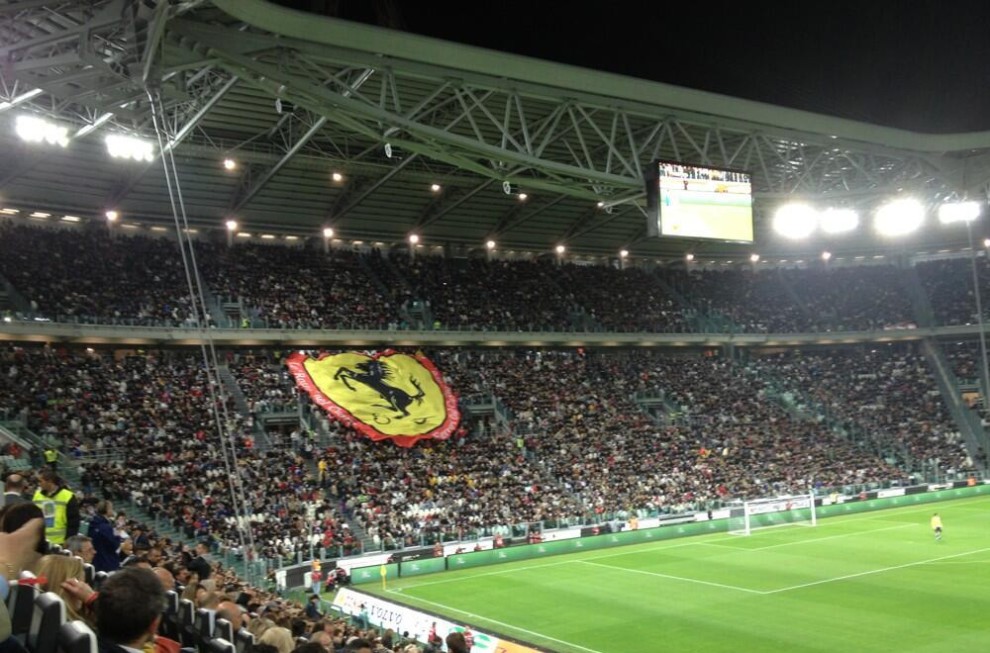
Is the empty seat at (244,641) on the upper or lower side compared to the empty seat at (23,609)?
lower

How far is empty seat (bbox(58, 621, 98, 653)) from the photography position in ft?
10.2

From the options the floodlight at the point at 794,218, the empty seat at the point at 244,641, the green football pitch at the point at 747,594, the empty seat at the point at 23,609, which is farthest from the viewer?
the floodlight at the point at 794,218

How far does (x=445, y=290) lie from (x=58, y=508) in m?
41.3

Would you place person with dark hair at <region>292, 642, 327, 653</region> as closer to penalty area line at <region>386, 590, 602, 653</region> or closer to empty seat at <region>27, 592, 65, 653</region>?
empty seat at <region>27, 592, 65, 653</region>

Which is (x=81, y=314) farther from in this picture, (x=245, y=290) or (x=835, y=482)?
(x=835, y=482)

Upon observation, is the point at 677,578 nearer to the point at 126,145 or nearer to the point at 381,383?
the point at 381,383

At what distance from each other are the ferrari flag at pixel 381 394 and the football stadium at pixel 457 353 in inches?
6.5

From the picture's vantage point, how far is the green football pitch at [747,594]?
890 inches

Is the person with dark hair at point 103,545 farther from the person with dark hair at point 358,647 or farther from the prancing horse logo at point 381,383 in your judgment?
the prancing horse logo at point 381,383

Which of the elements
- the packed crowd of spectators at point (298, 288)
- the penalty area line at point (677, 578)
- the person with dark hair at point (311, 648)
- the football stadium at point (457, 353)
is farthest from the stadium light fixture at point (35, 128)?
the person with dark hair at point (311, 648)

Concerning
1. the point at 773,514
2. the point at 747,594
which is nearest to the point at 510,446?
the point at 773,514

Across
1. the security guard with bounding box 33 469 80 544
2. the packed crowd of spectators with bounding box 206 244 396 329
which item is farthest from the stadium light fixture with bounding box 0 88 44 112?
the packed crowd of spectators with bounding box 206 244 396 329

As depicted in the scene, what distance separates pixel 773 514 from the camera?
42.8m

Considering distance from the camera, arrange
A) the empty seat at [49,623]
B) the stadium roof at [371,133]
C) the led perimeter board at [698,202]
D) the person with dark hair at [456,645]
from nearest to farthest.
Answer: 1. the empty seat at [49,623]
2. the person with dark hair at [456,645]
3. the stadium roof at [371,133]
4. the led perimeter board at [698,202]
